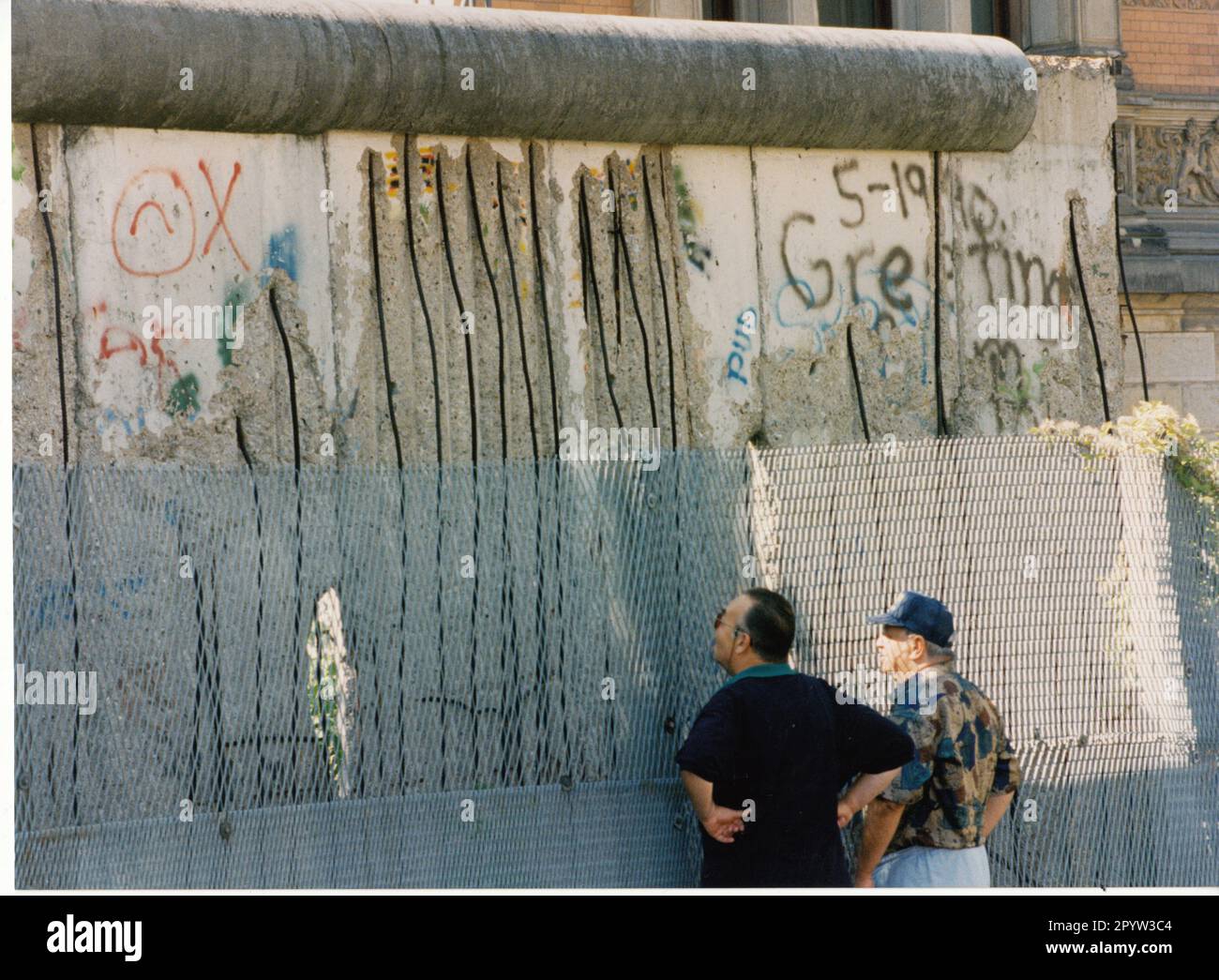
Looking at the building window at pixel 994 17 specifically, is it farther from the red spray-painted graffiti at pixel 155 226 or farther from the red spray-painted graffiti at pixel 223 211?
the red spray-painted graffiti at pixel 155 226

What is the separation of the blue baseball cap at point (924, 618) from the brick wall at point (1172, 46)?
12184 mm

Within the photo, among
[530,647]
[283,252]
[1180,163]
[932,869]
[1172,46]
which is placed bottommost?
[932,869]

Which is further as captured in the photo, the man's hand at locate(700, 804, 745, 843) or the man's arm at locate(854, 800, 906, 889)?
the man's arm at locate(854, 800, 906, 889)

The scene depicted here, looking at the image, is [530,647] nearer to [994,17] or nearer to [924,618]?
[924,618]

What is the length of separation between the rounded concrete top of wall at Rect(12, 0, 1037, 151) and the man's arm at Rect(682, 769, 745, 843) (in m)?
2.88

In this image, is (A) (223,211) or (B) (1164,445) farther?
(B) (1164,445)

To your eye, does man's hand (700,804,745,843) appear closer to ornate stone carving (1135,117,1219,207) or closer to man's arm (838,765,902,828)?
man's arm (838,765,902,828)

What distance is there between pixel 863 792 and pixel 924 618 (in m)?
0.66

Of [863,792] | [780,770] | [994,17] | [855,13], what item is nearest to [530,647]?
[780,770]

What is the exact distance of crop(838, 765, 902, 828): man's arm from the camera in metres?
6.13

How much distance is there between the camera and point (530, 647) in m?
6.92

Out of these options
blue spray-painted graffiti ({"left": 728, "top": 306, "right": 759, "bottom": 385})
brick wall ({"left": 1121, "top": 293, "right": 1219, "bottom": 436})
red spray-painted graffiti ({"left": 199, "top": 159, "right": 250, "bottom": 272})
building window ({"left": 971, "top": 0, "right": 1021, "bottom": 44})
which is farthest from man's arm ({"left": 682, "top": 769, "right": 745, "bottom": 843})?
building window ({"left": 971, "top": 0, "right": 1021, "bottom": 44})

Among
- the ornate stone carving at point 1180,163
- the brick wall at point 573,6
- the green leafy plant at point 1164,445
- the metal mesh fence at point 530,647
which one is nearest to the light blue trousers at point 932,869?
the metal mesh fence at point 530,647
